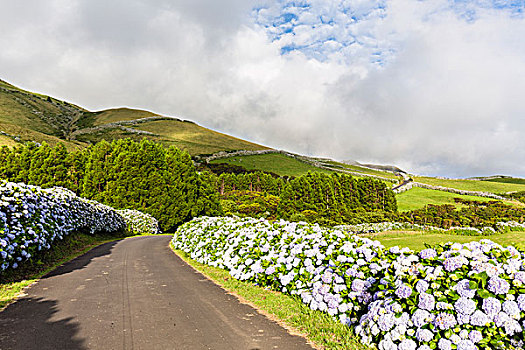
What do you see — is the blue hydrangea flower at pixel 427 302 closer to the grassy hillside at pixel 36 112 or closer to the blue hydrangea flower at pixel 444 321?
the blue hydrangea flower at pixel 444 321

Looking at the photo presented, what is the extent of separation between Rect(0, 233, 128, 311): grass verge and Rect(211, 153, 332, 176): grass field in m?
83.7

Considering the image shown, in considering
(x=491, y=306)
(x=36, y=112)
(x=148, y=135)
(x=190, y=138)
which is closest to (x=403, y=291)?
(x=491, y=306)

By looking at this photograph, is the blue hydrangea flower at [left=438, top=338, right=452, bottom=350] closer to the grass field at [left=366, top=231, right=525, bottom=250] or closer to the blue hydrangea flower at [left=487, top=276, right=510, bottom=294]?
the blue hydrangea flower at [left=487, top=276, right=510, bottom=294]

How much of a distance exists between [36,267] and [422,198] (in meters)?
73.6

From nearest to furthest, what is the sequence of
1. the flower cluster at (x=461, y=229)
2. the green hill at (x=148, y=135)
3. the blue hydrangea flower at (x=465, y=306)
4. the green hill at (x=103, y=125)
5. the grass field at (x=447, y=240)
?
the blue hydrangea flower at (x=465, y=306) → the grass field at (x=447, y=240) → the flower cluster at (x=461, y=229) → the green hill at (x=148, y=135) → the green hill at (x=103, y=125)

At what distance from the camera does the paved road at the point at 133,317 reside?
4.71 meters

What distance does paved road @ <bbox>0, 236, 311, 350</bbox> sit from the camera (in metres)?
4.71

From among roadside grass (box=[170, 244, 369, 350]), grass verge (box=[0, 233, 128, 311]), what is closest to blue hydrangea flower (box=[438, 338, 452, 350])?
roadside grass (box=[170, 244, 369, 350])

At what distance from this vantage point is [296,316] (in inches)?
229

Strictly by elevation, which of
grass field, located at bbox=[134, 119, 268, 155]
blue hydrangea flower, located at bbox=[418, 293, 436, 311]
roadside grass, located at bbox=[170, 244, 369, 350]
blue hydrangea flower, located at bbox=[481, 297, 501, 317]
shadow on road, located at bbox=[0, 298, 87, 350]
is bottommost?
shadow on road, located at bbox=[0, 298, 87, 350]

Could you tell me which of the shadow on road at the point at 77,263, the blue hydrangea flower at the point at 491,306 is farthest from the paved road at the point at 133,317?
the blue hydrangea flower at the point at 491,306

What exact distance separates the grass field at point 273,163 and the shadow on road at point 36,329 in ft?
302

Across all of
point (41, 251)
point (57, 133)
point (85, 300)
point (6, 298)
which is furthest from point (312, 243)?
point (57, 133)

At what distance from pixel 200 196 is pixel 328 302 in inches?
1280
